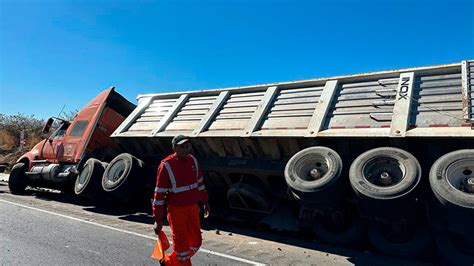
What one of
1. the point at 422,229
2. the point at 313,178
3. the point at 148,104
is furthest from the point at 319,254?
the point at 148,104

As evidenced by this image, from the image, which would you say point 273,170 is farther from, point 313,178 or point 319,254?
point 319,254

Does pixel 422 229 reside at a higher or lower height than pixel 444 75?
lower

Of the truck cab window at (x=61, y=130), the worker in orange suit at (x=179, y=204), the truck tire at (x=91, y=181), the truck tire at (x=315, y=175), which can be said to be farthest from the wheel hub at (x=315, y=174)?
the truck cab window at (x=61, y=130)

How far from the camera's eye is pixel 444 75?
5.13 m

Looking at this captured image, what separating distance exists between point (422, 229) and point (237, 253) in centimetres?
230

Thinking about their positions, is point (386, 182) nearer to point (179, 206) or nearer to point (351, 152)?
point (351, 152)

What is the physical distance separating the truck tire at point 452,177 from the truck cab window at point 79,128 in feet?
27.4

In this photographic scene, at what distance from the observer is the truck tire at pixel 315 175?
4539mm

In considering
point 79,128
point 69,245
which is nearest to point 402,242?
point 69,245

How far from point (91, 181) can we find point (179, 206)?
16.9 feet

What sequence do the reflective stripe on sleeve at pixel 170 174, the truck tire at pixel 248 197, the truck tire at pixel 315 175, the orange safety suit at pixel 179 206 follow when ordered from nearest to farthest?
the orange safety suit at pixel 179 206, the reflective stripe on sleeve at pixel 170 174, the truck tire at pixel 315 175, the truck tire at pixel 248 197

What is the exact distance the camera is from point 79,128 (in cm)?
963

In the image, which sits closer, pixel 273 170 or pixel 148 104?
pixel 273 170

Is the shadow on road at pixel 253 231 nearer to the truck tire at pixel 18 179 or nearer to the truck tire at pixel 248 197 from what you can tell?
the truck tire at pixel 248 197
